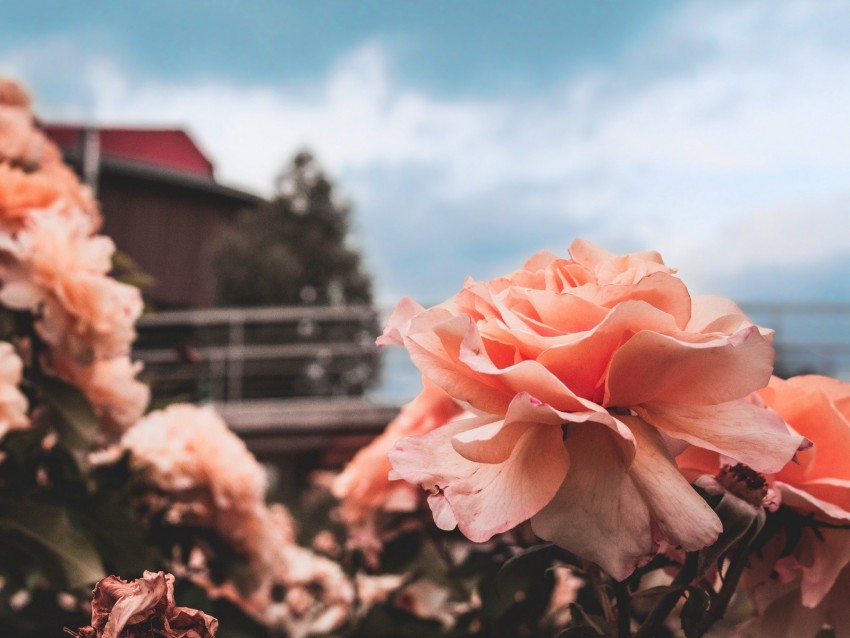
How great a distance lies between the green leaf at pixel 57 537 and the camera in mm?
891

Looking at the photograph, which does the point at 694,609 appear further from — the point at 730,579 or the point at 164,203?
the point at 164,203

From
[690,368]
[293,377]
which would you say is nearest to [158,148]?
[293,377]

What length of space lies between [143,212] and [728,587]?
15.8 m

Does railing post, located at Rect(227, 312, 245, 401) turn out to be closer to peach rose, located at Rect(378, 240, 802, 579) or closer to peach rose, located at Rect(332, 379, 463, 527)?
peach rose, located at Rect(332, 379, 463, 527)

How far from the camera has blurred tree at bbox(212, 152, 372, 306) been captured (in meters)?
14.3

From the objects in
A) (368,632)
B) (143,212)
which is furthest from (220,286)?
(368,632)

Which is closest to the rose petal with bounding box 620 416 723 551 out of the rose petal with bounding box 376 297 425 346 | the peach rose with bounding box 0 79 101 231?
the rose petal with bounding box 376 297 425 346

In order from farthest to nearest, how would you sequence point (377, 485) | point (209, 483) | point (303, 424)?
1. point (303, 424)
2. point (209, 483)
3. point (377, 485)

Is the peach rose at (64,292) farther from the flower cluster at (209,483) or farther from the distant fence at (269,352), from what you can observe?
the distant fence at (269,352)

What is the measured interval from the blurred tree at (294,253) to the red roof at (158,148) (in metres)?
1.84

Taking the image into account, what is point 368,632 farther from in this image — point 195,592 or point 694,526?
point 694,526

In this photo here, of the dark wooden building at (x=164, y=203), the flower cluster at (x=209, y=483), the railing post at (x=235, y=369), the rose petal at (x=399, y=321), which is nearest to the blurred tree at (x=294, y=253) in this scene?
the dark wooden building at (x=164, y=203)

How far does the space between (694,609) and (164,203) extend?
16.0 m

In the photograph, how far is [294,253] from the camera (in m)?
14.8
